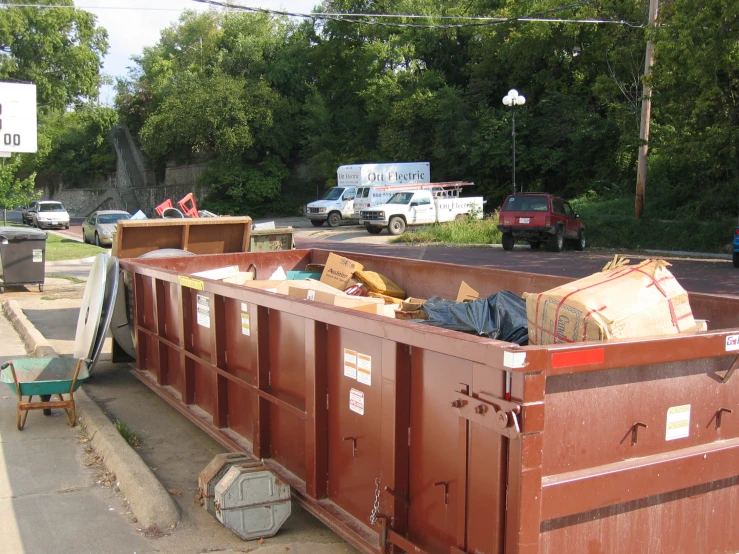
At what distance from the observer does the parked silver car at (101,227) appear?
28266 millimetres

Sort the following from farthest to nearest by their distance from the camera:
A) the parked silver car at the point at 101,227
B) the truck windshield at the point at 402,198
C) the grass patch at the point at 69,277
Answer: the truck windshield at the point at 402,198 → the parked silver car at the point at 101,227 → the grass patch at the point at 69,277

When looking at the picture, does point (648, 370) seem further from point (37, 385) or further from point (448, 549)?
point (37, 385)

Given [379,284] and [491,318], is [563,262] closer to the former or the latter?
[379,284]

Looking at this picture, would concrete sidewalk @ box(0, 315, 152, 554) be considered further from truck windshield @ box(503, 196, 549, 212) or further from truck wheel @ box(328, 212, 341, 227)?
truck wheel @ box(328, 212, 341, 227)

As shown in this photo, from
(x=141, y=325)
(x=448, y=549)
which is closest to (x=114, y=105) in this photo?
(x=141, y=325)

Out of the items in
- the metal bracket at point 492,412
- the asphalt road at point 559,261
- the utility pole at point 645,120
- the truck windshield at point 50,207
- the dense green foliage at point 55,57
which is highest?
the dense green foliage at point 55,57

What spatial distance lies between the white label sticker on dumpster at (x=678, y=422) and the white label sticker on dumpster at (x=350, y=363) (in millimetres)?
1537

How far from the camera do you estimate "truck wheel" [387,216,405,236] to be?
102ft

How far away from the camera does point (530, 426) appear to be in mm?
2619

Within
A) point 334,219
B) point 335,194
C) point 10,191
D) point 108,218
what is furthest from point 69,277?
point 335,194

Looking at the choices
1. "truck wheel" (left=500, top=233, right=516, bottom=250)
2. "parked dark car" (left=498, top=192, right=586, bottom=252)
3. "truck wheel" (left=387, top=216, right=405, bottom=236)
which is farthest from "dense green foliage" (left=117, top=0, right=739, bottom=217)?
"truck wheel" (left=387, top=216, right=405, bottom=236)

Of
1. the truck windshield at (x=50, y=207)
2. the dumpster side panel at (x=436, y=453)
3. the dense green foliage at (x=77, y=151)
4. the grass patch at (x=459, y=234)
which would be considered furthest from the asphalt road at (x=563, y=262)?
the dense green foliage at (x=77, y=151)

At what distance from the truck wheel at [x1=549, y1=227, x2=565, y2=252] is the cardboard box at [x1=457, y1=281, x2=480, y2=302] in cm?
1752

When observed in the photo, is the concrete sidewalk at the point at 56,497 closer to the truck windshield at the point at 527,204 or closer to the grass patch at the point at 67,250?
the grass patch at the point at 67,250
